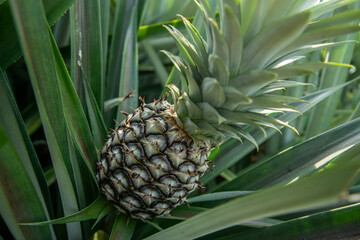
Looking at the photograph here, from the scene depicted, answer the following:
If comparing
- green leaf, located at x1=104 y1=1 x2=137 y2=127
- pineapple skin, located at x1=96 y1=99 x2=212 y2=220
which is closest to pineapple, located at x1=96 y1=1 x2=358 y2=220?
pineapple skin, located at x1=96 y1=99 x2=212 y2=220

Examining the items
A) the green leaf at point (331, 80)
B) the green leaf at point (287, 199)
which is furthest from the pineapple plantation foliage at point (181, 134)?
the green leaf at point (331, 80)

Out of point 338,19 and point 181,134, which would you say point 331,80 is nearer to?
point 338,19

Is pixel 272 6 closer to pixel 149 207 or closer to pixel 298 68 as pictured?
pixel 298 68

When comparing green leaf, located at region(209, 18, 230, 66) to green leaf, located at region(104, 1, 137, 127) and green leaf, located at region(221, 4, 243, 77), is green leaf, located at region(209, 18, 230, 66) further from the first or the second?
green leaf, located at region(104, 1, 137, 127)

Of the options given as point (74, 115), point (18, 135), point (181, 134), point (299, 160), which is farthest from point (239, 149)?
point (18, 135)

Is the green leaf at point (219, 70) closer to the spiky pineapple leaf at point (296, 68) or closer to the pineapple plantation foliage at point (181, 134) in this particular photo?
the pineapple plantation foliage at point (181, 134)

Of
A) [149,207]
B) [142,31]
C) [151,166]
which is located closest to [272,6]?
[151,166]
